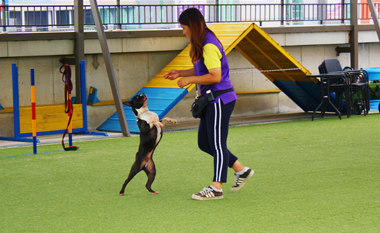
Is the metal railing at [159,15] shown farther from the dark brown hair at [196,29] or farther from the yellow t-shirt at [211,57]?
the yellow t-shirt at [211,57]

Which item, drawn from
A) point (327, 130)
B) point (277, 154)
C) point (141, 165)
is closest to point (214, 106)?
point (141, 165)

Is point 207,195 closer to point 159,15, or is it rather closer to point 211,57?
point 211,57

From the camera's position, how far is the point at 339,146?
770cm

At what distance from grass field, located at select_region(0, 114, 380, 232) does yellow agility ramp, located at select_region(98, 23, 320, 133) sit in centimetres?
161

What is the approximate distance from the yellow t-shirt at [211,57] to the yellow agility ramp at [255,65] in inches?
196

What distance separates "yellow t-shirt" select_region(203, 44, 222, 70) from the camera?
15.1 feet

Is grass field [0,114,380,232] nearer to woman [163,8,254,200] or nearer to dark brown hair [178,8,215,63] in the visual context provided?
woman [163,8,254,200]

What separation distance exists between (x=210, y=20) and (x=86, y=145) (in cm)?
629

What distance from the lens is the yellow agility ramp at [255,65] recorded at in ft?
33.2

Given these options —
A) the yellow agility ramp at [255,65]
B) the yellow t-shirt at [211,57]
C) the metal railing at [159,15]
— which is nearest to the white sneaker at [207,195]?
the yellow t-shirt at [211,57]

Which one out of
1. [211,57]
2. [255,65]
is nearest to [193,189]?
[211,57]

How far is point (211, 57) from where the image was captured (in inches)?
181

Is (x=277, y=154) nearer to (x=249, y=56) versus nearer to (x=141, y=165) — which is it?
(x=141, y=165)

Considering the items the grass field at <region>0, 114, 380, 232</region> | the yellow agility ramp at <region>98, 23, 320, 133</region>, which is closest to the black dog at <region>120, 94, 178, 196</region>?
the grass field at <region>0, 114, 380, 232</region>
